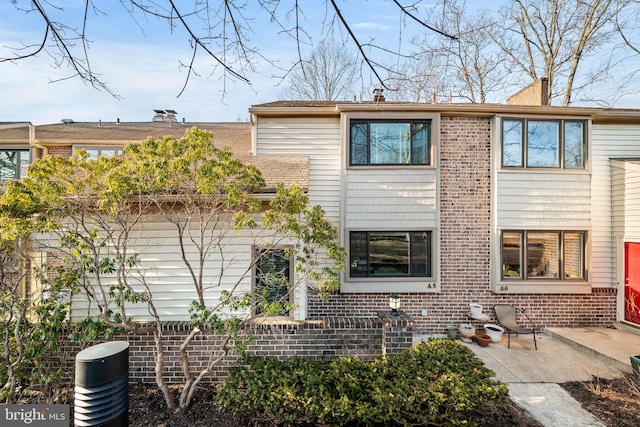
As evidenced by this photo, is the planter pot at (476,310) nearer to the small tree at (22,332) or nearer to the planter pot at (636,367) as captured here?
the planter pot at (636,367)

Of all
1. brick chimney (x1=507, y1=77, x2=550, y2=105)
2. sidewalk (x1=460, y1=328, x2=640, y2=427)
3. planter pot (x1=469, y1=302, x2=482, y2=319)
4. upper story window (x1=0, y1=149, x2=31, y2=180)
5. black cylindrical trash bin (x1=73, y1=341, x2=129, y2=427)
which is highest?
brick chimney (x1=507, y1=77, x2=550, y2=105)

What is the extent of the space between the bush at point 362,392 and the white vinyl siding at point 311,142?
14.3 ft

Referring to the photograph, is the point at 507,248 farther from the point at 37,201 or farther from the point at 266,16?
the point at 37,201

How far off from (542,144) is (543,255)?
2.90 meters

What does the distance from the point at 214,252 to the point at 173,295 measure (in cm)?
106

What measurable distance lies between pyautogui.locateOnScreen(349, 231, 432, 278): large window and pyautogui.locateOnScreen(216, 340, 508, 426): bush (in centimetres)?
334

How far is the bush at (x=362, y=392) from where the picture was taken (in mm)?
3402

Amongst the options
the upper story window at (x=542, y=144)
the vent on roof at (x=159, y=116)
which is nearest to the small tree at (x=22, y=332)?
the upper story window at (x=542, y=144)

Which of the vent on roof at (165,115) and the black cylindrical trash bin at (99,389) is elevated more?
the vent on roof at (165,115)

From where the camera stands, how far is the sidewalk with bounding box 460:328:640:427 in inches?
167

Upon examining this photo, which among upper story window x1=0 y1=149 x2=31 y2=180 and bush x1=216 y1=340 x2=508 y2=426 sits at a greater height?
upper story window x1=0 y1=149 x2=31 y2=180

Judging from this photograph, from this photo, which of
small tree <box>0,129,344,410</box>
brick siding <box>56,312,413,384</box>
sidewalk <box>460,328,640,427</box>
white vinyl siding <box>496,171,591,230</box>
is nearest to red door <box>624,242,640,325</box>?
sidewalk <box>460,328,640,427</box>

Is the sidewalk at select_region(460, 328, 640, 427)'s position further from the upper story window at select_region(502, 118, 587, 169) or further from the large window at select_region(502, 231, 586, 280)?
the upper story window at select_region(502, 118, 587, 169)

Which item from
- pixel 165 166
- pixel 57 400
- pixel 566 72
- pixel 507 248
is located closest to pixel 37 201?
pixel 165 166
